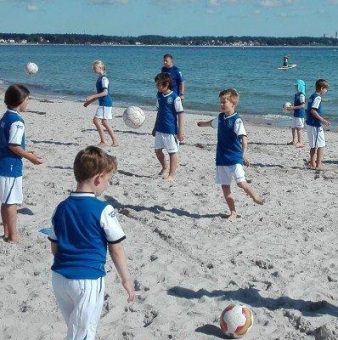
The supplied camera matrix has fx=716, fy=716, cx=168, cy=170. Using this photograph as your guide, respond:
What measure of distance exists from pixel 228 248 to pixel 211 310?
1.74 metres

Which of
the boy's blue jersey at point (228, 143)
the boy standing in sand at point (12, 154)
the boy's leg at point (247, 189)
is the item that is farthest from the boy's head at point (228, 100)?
the boy standing in sand at point (12, 154)

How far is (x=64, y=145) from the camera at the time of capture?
1387 cm

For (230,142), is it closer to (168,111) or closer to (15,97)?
(168,111)

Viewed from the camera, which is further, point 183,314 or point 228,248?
point 228,248

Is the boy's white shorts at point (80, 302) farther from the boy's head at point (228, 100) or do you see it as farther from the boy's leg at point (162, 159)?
the boy's leg at point (162, 159)

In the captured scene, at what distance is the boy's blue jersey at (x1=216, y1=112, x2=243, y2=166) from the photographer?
27.0 feet

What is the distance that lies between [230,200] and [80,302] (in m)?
4.53

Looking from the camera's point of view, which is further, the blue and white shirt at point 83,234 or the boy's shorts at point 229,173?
the boy's shorts at point 229,173

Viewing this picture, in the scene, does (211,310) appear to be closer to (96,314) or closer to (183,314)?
(183,314)

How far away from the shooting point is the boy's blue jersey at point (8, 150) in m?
6.85

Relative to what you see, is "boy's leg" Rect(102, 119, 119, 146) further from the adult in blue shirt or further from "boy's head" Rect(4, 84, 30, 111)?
"boy's head" Rect(4, 84, 30, 111)

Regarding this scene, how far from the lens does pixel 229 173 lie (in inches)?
332

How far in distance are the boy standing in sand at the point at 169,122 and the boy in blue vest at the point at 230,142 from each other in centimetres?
166

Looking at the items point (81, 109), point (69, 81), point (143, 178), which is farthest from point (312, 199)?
point (69, 81)
